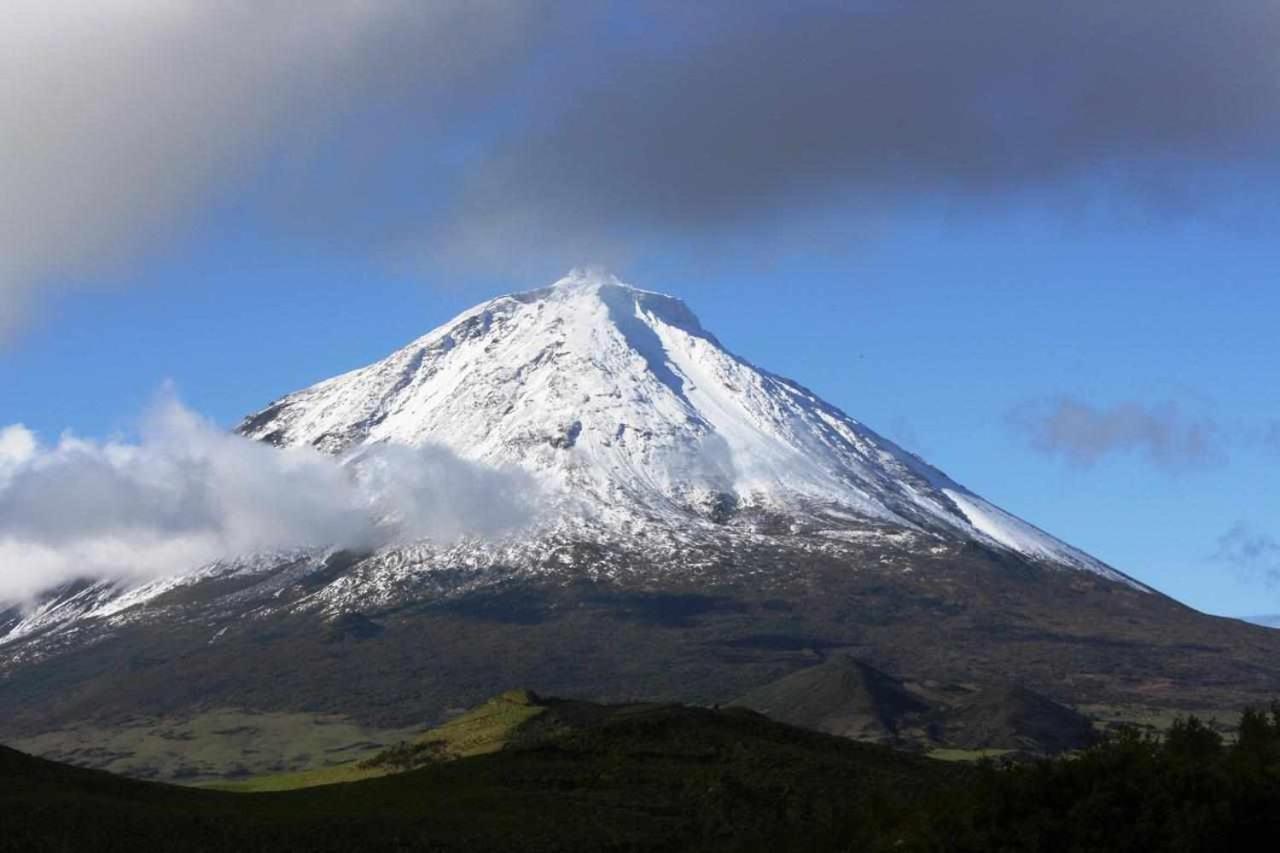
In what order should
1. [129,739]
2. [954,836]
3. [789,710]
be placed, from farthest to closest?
[129,739] < [789,710] < [954,836]

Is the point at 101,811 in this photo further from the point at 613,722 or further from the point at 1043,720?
the point at 1043,720

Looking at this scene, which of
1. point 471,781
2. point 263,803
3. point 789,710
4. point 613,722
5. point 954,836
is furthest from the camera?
point 789,710

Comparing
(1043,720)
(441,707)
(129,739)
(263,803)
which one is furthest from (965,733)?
(263,803)

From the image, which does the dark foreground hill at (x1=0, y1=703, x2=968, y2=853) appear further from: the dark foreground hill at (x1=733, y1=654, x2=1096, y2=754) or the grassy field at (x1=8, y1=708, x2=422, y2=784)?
the grassy field at (x1=8, y1=708, x2=422, y2=784)

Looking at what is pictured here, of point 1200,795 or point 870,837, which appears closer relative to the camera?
point 1200,795

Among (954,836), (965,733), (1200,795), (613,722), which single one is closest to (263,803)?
(613,722)

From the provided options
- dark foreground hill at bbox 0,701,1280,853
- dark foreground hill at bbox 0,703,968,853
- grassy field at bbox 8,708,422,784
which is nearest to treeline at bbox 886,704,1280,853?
dark foreground hill at bbox 0,701,1280,853
